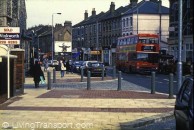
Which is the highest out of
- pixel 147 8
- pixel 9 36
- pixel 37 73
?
pixel 147 8

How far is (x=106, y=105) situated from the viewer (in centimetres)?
1576

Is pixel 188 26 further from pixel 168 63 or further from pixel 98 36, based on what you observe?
pixel 98 36

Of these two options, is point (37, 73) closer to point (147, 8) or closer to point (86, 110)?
point (86, 110)

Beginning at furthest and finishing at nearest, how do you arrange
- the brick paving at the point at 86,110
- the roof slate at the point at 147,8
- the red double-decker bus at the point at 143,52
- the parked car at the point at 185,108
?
the roof slate at the point at 147,8
the red double-decker bus at the point at 143,52
the brick paving at the point at 86,110
the parked car at the point at 185,108

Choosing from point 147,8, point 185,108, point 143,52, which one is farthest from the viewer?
point 147,8

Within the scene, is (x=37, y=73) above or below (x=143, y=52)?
below

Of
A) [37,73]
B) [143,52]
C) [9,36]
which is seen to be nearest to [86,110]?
[9,36]

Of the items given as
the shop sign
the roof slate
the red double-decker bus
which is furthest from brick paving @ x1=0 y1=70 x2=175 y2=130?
the roof slate

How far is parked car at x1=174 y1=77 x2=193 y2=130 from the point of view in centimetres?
747

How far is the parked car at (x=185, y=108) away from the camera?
7.47 metres

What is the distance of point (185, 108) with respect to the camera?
782 centimetres

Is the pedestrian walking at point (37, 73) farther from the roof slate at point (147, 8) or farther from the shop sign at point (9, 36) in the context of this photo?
the roof slate at point (147, 8)

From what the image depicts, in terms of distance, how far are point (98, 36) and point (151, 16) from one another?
20005 mm

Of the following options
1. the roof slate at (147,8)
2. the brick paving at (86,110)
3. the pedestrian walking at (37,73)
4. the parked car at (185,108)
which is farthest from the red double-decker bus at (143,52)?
the parked car at (185,108)
